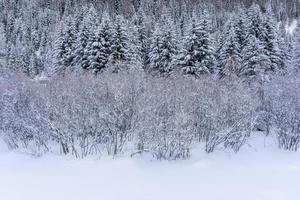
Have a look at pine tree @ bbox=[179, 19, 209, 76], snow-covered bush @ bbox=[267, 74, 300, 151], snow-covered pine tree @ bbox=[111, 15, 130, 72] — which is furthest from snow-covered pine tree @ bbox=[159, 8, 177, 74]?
snow-covered bush @ bbox=[267, 74, 300, 151]

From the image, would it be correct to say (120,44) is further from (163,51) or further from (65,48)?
(65,48)

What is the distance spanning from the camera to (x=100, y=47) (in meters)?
24.3

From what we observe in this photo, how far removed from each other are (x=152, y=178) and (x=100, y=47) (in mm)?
16742

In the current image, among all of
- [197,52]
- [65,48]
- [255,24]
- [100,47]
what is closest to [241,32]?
[255,24]

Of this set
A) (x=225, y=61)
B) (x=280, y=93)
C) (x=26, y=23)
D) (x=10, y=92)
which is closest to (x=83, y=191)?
(x=10, y=92)

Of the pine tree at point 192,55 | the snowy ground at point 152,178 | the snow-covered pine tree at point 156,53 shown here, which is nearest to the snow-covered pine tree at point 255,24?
the pine tree at point 192,55

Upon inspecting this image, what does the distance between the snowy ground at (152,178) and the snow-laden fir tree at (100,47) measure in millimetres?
12681

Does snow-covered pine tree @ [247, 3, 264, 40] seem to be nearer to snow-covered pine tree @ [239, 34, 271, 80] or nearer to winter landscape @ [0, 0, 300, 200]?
snow-covered pine tree @ [239, 34, 271, 80]

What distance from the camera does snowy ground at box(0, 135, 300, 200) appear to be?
7887mm

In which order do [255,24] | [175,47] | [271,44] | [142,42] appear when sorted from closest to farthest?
[271,44] → [255,24] → [175,47] → [142,42]

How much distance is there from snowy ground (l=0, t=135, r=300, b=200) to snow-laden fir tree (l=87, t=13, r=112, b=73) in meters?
12.7

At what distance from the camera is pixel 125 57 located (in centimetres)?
2489

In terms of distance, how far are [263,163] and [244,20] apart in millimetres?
20263

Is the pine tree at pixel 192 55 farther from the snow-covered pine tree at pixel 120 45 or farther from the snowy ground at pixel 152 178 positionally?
the snowy ground at pixel 152 178
